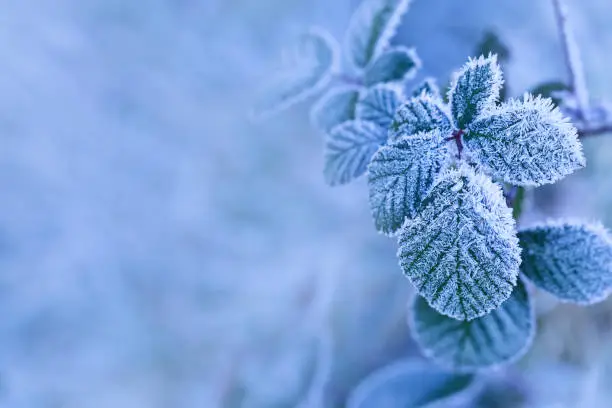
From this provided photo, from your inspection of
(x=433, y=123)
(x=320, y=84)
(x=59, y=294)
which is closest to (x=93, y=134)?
(x=59, y=294)

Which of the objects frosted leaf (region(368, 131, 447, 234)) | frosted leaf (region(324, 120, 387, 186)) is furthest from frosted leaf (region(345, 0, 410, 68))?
frosted leaf (region(368, 131, 447, 234))

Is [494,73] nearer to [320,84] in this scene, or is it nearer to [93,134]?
[320,84]

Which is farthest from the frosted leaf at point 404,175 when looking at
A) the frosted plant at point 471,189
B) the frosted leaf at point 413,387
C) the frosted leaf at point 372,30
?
the frosted leaf at point 413,387

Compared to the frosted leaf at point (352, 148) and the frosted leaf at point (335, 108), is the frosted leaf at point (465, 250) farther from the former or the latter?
the frosted leaf at point (335, 108)

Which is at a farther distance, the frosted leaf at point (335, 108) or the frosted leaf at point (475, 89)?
the frosted leaf at point (335, 108)

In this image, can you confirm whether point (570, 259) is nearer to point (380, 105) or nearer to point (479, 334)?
point (479, 334)

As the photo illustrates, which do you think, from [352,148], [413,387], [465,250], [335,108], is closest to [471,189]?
[465,250]
